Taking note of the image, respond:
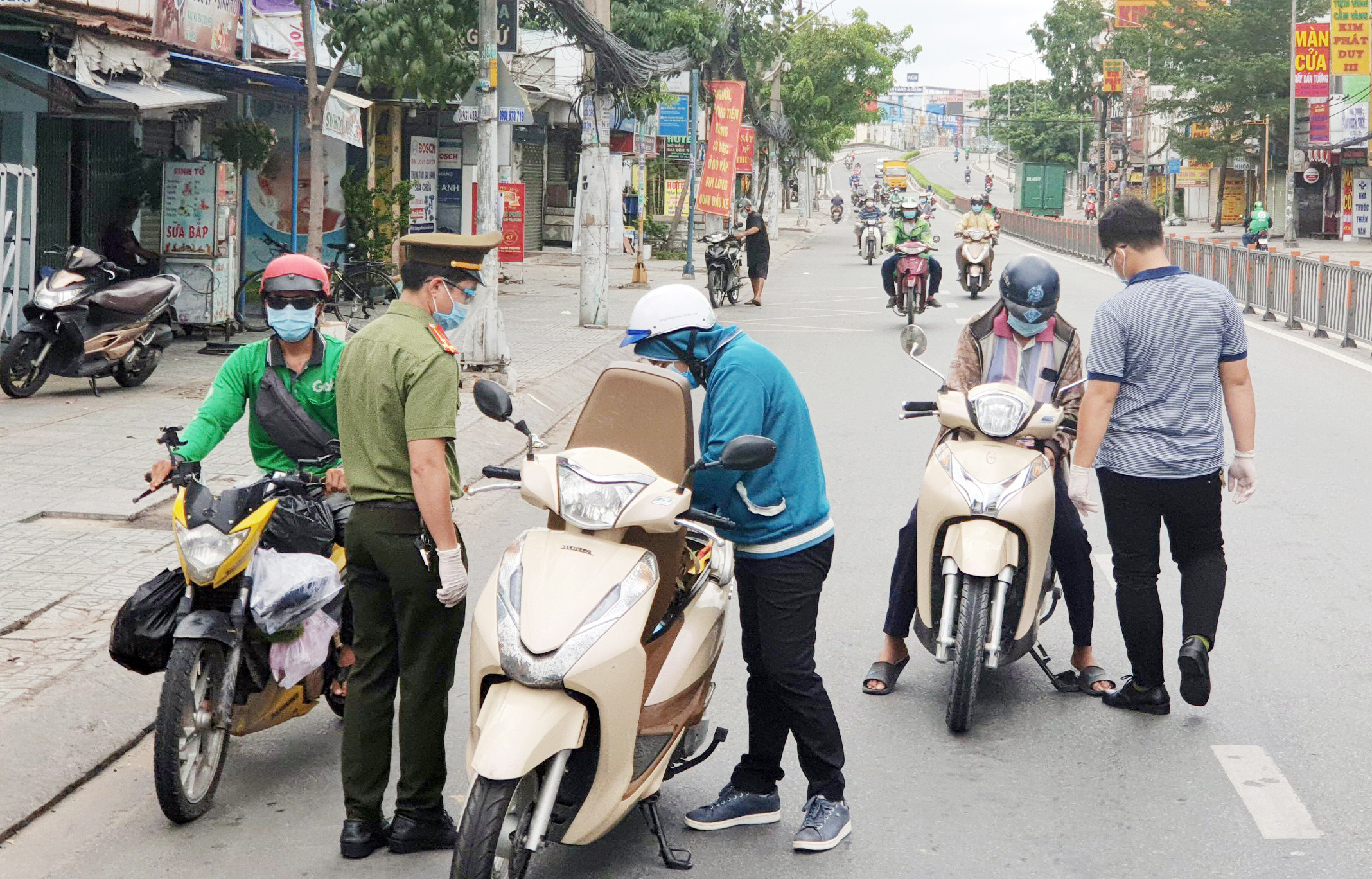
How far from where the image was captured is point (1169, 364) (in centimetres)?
554

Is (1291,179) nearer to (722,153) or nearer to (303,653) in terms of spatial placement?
(722,153)

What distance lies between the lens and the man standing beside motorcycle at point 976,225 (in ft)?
80.5

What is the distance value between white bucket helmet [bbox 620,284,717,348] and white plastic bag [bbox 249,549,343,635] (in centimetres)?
124

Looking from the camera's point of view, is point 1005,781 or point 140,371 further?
point 140,371

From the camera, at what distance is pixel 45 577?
→ 23.4 feet

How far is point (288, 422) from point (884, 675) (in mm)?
2438

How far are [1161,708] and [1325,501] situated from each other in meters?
4.48

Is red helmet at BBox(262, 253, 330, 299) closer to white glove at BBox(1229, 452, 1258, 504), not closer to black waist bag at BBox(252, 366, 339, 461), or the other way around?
black waist bag at BBox(252, 366, 339, 461)

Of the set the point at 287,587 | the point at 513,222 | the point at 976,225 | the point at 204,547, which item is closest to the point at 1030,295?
the point at 287,587

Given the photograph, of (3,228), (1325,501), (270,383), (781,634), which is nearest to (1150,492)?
(781,634)

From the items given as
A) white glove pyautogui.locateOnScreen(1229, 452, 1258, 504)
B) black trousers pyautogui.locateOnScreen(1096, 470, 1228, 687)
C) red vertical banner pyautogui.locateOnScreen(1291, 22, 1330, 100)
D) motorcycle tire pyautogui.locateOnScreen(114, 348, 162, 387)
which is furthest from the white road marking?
red vertical banner pyautogui.locateOnScreen(1291, 22, 1330, 100)

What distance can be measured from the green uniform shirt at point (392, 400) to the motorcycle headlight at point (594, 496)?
1.61ft

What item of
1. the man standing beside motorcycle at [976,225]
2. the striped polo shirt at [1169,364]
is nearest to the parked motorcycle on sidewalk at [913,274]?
the man standing beside motorcycle at [976,225]

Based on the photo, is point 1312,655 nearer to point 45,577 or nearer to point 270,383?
point 270,383
